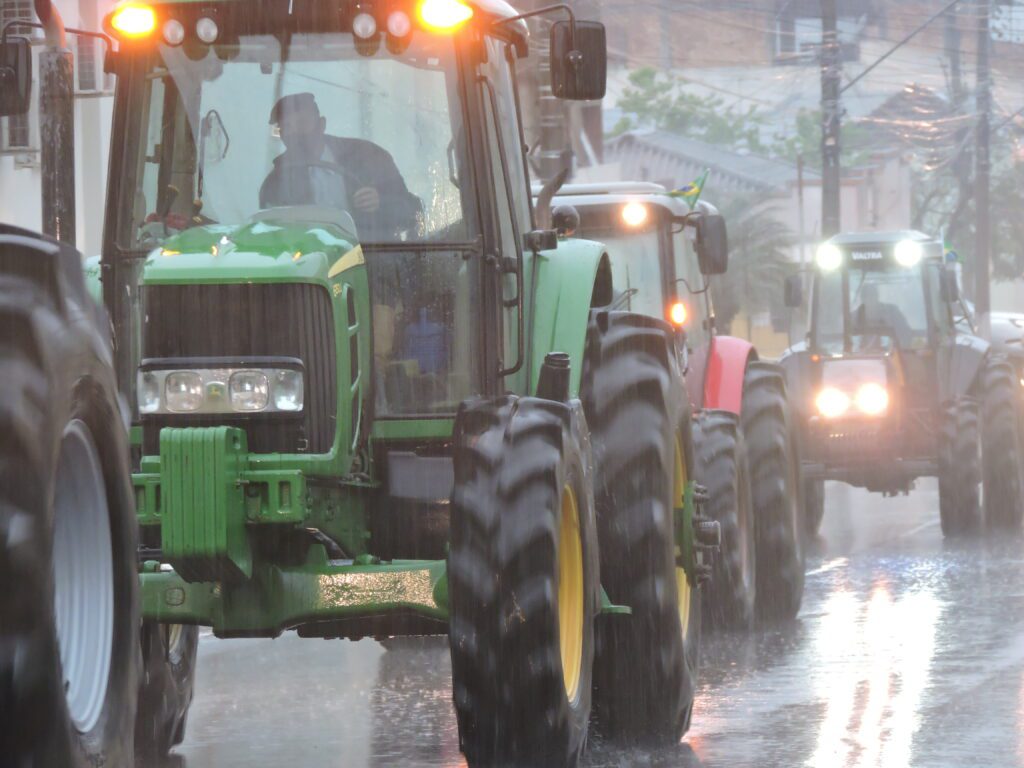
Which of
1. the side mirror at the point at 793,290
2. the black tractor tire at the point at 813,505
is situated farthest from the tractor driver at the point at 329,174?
the side mirror at the point at 793,290

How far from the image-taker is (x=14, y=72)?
7047 mm

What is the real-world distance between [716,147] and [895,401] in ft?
228

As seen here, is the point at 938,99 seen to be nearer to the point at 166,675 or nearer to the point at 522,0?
the point at 522,0

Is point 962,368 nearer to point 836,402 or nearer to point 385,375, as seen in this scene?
point 836,402

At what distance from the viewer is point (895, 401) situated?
635 inches

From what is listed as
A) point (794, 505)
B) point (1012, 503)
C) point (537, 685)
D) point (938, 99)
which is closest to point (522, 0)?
point (1012, 503)

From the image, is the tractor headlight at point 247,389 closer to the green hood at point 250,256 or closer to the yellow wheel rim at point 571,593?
the green hood at point 250,256

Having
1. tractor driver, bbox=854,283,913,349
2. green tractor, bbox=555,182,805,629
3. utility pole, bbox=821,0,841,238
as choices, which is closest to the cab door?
green tractor, bbox=555,182,805,629

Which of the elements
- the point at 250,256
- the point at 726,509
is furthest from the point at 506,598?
the point at 726,509

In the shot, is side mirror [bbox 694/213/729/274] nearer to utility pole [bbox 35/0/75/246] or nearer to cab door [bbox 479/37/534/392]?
utility pole [bbox 35/0/75/246]

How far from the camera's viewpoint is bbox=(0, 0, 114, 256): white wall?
80.7ft

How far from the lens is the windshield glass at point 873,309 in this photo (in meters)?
17.3

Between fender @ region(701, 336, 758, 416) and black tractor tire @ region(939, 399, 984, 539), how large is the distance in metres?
3.81

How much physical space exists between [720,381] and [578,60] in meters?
5.33
